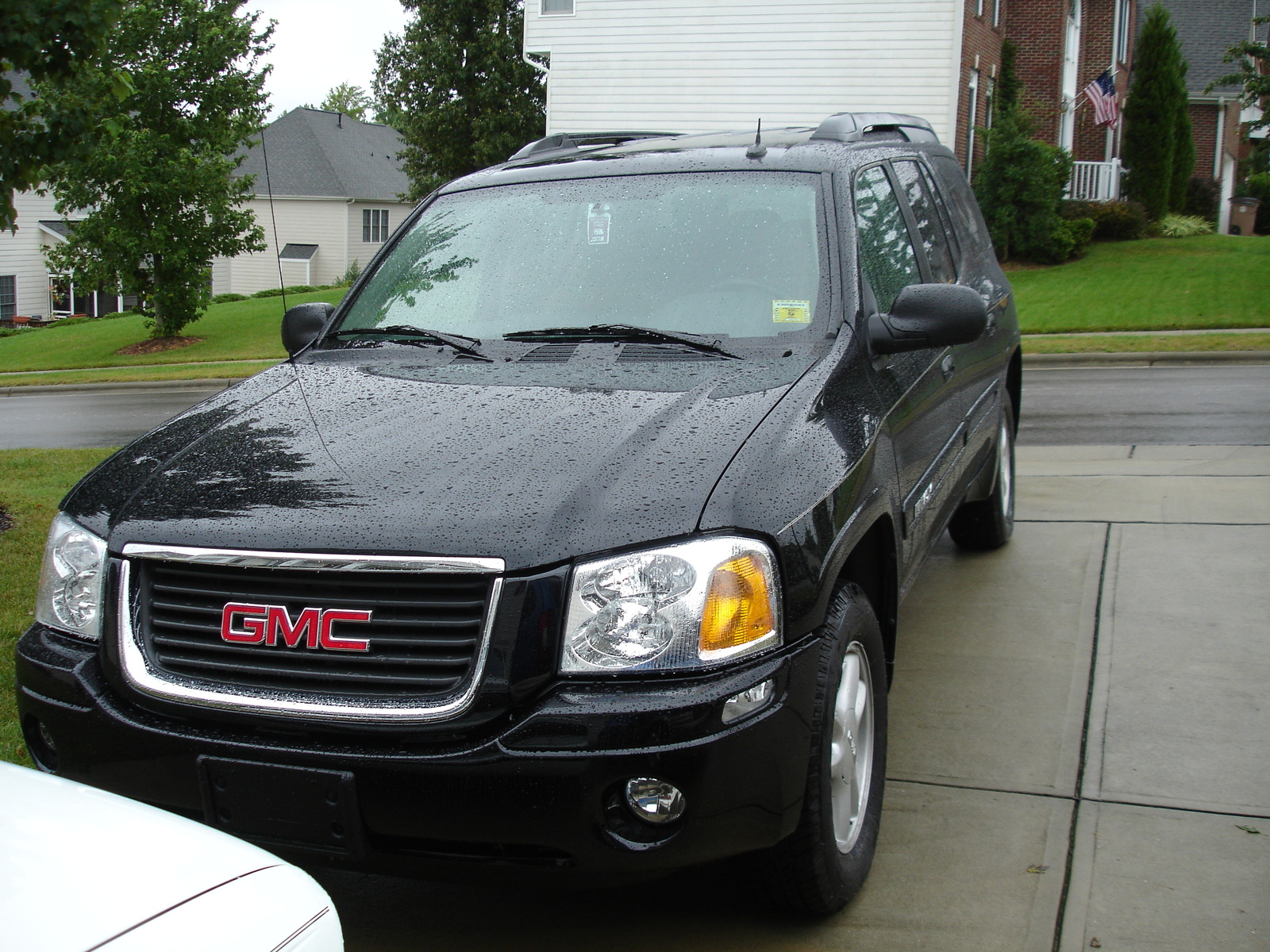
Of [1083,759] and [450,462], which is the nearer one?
[450,462]

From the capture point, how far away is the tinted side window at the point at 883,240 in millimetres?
3975

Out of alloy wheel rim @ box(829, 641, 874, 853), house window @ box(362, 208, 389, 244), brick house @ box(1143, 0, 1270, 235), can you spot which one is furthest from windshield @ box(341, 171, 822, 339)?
house window @ box(362, 208, 389, 244)

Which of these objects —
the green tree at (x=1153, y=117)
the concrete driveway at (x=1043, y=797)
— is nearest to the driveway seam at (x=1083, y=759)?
the concrete driveway at (x=1043, y=797)

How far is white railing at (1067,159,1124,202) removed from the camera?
2881 cm

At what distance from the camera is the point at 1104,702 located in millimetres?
4398

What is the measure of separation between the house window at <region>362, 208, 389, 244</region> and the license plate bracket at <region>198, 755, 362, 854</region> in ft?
166

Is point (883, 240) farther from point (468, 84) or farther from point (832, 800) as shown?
point (468, 84)

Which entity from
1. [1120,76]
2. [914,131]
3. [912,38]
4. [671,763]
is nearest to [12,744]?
[671,763]

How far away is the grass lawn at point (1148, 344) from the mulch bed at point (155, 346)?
1867cm

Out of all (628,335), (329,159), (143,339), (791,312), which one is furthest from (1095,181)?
(329,159)

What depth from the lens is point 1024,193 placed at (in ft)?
76.7

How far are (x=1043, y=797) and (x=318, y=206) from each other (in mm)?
50538

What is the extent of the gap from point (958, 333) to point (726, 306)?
0.68 m

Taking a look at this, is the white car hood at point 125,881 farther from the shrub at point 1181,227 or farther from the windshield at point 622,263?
the shrub at point 1181,227
